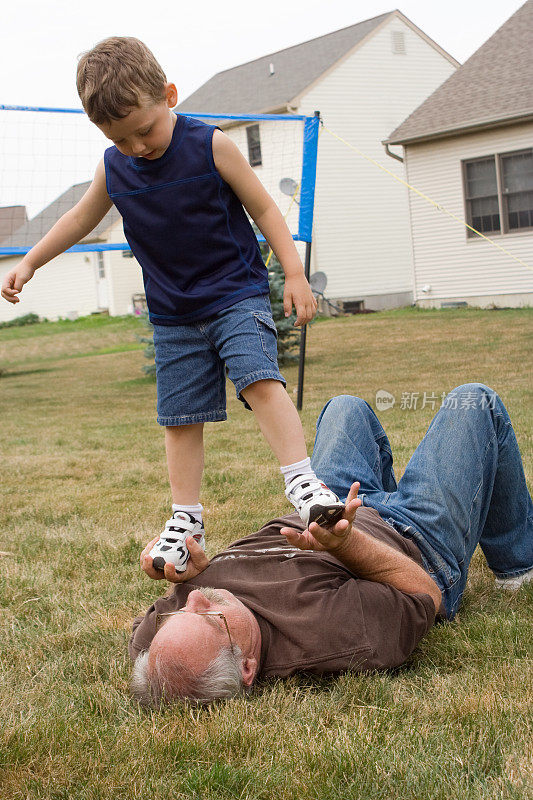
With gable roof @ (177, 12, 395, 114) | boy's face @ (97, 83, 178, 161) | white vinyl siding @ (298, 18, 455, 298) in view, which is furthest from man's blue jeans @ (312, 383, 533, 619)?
gable roof @ (177, 12, 395, 114)

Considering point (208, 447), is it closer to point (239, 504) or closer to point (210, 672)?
point (239, 504)

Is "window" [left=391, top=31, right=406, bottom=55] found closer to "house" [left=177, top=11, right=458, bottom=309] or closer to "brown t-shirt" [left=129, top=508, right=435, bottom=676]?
"house" [left=177, top=11, right=458, bottom=309]

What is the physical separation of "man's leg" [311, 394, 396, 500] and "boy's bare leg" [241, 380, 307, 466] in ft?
0.62

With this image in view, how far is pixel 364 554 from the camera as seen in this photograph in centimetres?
239

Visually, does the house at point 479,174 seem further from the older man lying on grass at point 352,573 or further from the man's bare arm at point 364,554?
the man's bare arm at point 364,554

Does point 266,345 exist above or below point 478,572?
above

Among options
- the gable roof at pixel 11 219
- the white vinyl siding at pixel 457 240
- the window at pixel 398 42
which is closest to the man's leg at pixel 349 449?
the gable roof at pixel 11 219

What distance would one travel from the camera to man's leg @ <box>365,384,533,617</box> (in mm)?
2701

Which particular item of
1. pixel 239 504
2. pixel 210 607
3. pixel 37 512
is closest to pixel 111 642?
pixel 210 607

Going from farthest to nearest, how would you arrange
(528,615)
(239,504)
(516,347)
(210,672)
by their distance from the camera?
(516,347) → (239,504) → (528,615) → (210,672)

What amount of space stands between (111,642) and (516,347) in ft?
30.3

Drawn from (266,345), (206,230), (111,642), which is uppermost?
(206,230)

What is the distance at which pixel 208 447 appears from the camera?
22.7 feet

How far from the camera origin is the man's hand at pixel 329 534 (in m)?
2.24
